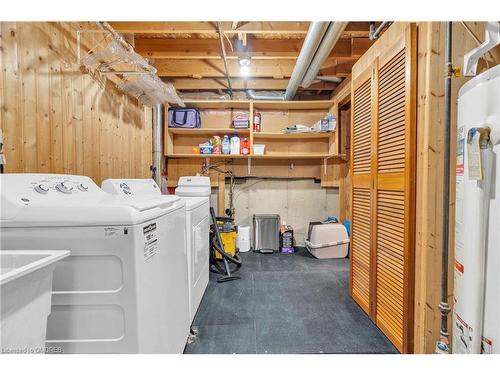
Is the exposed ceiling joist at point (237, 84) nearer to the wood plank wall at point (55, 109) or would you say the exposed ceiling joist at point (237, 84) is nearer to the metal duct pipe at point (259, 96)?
the metal duct pipe at point (259, 96)

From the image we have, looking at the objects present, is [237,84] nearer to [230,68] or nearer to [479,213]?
[230,68]

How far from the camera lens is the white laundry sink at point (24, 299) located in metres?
0.66

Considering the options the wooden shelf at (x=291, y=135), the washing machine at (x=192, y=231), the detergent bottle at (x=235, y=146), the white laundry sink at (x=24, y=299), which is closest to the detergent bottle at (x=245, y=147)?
the detergent bottle at (x=235, y=146)

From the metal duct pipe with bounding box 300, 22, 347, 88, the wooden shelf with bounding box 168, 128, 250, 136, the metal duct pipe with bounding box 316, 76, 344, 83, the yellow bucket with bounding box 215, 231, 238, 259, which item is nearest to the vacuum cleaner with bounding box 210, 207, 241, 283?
the yellow bucket with bounding box 215, 231, 238, 259

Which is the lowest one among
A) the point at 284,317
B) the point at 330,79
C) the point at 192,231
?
the point at 284,317

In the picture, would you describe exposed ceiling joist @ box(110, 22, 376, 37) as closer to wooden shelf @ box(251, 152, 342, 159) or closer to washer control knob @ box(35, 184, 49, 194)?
wooden shelf @ box(251, 152, 342, 159)

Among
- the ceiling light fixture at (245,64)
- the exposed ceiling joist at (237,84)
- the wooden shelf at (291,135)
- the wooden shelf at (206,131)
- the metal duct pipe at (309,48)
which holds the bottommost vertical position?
the wooden shelf at (291,135)

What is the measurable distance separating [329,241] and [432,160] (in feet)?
7.57

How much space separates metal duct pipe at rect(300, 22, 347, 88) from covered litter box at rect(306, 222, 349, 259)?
6.71 ft

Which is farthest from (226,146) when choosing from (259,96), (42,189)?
(42,189)

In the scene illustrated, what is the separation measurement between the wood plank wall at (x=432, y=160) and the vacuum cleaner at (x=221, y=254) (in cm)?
188

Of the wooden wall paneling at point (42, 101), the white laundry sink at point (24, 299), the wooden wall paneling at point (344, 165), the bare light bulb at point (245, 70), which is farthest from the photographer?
the wooden wall paneling at point (344, 165)

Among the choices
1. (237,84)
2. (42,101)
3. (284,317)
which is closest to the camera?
(42,101)

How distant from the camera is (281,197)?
4.06 meters
